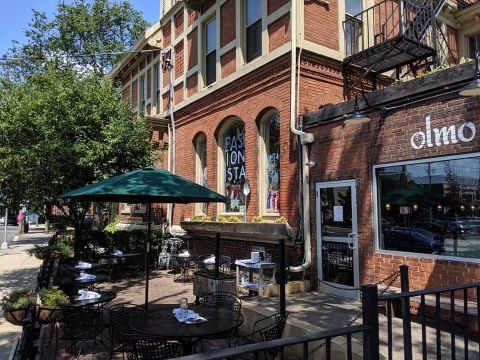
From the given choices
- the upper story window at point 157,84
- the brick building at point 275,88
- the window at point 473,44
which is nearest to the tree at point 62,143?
the brick building at point 275,88

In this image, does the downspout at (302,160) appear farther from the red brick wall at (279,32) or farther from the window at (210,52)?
the window at (210,52)

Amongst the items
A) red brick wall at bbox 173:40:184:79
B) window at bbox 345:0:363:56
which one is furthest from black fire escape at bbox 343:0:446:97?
red brick wall at bbox 173:40:184:79

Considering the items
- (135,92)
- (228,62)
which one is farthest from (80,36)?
(228,62)

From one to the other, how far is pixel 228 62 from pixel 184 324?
8895mm

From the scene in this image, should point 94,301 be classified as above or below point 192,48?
below

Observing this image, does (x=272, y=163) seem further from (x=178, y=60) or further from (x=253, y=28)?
(x=178, y=60)

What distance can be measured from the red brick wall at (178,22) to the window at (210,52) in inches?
74.8

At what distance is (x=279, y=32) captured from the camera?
33.0 feet

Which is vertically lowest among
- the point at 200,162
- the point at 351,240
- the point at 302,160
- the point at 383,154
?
the point at 351,240

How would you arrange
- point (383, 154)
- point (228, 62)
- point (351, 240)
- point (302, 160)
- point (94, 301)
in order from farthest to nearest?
1. point (228, 62)
2. point (302, 160)
3. point (351, 240)
4. point (383, 154)
5. point (94, 301)

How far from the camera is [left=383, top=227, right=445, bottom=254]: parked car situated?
21.8 feet

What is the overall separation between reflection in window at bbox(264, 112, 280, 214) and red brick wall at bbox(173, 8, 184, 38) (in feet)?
21.3

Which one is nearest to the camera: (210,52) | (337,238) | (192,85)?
(337,238)

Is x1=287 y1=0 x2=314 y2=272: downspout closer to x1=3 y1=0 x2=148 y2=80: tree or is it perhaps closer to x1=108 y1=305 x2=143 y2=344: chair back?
x1=108 y1=305 x2=143 y2=344: chair back
